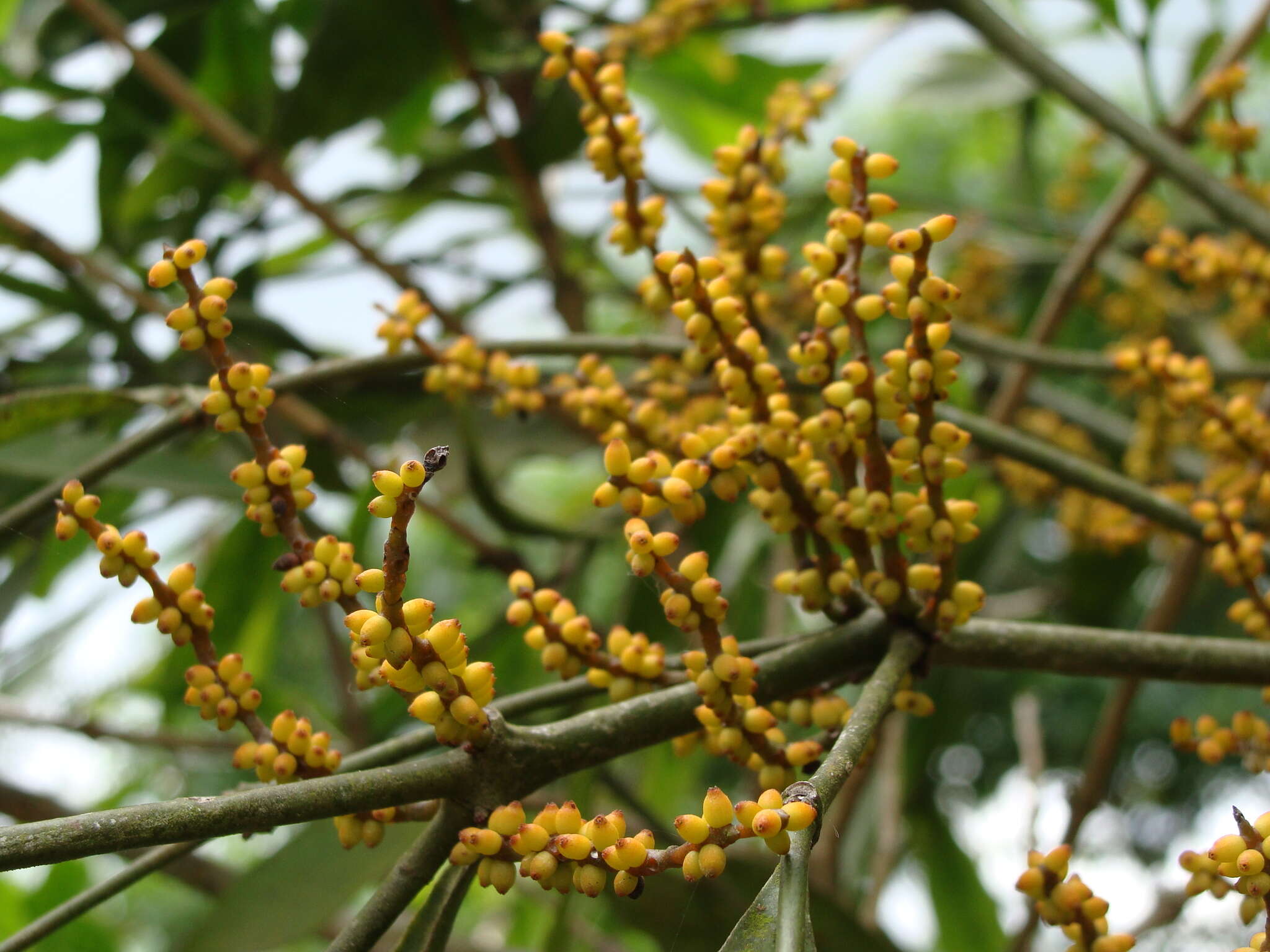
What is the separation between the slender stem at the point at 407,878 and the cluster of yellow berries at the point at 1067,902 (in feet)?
1.00

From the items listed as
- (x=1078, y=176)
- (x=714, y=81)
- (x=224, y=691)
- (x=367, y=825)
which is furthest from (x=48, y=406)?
(x=1078, y=176)

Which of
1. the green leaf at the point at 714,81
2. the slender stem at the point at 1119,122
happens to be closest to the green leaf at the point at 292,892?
the slender stem at the point at 1119,122

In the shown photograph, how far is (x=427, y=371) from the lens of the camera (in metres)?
0.98

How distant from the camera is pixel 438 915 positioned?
2.09 ft

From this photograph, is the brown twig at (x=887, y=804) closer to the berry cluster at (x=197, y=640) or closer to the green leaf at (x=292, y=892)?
the green leaf at (x=292, y=892)

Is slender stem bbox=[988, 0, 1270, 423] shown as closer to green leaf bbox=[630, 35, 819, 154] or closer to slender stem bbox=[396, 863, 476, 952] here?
green leaf bbox=[630, 35, 819, 154]

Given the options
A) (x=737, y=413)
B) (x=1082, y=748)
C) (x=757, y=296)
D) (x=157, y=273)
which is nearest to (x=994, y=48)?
(x=757, y=296)

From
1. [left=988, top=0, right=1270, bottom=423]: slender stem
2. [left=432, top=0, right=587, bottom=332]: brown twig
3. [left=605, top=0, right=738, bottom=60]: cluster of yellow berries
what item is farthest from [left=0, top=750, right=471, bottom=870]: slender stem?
[left=432, top=0, right=587, bottom=332]: brown twig

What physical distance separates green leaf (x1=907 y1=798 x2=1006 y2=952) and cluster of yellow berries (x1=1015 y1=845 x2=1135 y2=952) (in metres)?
1.39

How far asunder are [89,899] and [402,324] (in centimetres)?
47

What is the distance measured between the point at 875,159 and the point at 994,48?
66cm

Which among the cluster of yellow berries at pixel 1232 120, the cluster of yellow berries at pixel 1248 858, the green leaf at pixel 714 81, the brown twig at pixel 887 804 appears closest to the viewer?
the cluster of yellow berries at pixel 1248 858

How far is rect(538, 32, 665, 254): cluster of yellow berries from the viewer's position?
81cm

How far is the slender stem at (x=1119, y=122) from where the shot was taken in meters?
1.08
